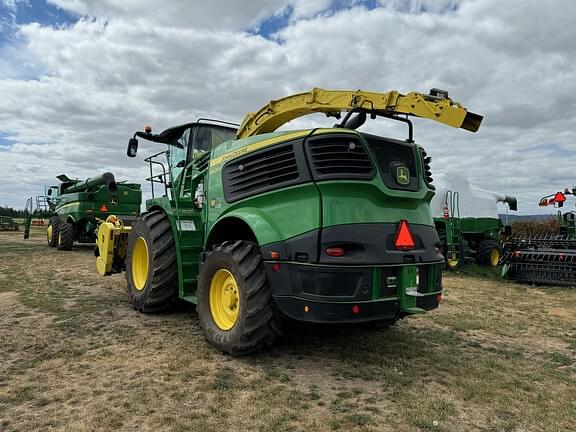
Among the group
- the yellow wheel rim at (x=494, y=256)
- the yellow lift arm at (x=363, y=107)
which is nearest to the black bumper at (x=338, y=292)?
the yellow lift arm at (x=363, y=107)

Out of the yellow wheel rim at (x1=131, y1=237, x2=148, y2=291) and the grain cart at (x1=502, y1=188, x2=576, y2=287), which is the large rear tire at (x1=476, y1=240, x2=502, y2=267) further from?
the yellow wheel rim at (x1=131, y1=237, x2=148, y2=291)

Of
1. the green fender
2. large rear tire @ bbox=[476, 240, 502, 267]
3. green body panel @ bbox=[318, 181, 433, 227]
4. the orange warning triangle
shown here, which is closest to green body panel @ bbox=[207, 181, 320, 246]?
the green fender

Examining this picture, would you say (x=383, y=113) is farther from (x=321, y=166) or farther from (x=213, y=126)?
(x=213, y=126)

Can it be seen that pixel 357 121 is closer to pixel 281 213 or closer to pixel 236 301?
pixel 281 213

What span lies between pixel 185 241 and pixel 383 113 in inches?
108

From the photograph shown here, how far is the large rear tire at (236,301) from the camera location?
411 cm

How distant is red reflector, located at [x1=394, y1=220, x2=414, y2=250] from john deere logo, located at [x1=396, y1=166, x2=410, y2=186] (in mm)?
385

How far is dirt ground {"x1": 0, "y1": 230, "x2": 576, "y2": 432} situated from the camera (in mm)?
3119

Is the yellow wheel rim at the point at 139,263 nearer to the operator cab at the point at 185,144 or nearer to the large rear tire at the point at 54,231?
the operator cab at the point at 185,144

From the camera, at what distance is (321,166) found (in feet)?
13.1

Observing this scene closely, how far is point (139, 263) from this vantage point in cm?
655

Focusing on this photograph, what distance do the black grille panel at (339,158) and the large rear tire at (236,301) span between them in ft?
3.33

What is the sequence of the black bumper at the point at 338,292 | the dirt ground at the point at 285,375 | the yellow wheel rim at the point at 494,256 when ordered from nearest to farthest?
the dirt ground at the point at 285,375
the black bumper at the point at 338,292
the yellow wheel rim at the point at 494,256

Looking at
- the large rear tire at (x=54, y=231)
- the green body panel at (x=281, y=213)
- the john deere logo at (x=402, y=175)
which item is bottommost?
the large rear tire at (x=54, y=231)
